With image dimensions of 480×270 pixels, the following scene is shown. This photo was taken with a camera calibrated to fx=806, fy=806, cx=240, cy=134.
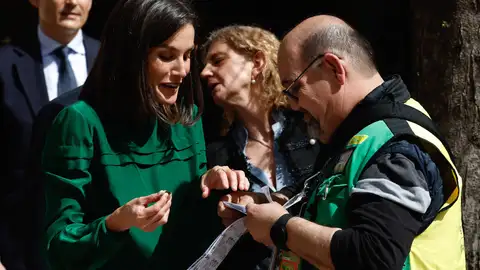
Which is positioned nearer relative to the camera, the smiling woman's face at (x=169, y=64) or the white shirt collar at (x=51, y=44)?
the smiling woman's face at (x=169, y=64)

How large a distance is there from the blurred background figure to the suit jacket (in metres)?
0.88

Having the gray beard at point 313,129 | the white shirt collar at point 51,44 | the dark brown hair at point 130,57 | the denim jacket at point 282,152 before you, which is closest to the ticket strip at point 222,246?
the dark brown hair at point 130,57

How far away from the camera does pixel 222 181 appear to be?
273cm

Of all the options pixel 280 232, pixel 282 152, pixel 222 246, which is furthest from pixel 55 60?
pixel 280 232

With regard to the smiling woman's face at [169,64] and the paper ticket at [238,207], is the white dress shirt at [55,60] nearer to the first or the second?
the smiling woman's face at [169,64]

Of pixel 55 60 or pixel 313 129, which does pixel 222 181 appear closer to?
pixel 313 129

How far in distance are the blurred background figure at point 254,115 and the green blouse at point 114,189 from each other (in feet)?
1.65

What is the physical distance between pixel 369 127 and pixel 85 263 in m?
1.01

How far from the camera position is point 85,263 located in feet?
8.45

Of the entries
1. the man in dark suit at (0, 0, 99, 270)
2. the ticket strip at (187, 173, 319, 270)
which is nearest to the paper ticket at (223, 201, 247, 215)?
the ticket strip at (187, 173, 319, 270)

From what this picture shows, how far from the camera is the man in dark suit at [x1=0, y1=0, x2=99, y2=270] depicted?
3734mm

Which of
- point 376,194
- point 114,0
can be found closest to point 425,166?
point 376,194

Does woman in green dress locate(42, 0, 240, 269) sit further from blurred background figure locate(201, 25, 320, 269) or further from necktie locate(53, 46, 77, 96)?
necktie locate(53, 46, 77, 96)

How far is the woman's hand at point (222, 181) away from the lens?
2736 millimetres
